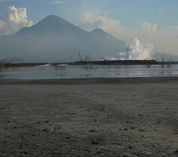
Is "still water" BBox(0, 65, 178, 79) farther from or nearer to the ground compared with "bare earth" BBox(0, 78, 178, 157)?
farther from the ground

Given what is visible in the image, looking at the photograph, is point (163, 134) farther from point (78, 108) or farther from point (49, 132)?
point (78, 108)

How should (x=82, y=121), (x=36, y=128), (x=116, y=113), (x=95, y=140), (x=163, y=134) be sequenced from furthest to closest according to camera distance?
(x=116, y=113) < (x=82, y=121) < (x=36, y=128) < (x=163, y=134) < (x=95, y=140)

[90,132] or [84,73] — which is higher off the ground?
[84,73]

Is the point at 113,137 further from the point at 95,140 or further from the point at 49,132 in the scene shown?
the point at 49,132

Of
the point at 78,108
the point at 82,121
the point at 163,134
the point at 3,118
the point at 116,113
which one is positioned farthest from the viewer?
the point at 78,108

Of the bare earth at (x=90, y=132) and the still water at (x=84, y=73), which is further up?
the still water at (x=84, y=73)

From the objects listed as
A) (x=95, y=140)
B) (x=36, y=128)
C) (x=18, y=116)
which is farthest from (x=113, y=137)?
(x=18, y=116)

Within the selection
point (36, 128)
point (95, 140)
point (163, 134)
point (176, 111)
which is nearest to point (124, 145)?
point (95, 140)

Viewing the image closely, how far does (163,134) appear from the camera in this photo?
26.8 feet

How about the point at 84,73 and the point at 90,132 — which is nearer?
the point at 90,132

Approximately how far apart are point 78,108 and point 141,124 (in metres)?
4.40

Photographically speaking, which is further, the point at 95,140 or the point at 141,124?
the point at 141,124

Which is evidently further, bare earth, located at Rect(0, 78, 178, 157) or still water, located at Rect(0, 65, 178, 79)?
still water, located at Rect(0, 65, 178, 79)

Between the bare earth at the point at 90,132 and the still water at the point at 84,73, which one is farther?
the still water at the point at 84,73
